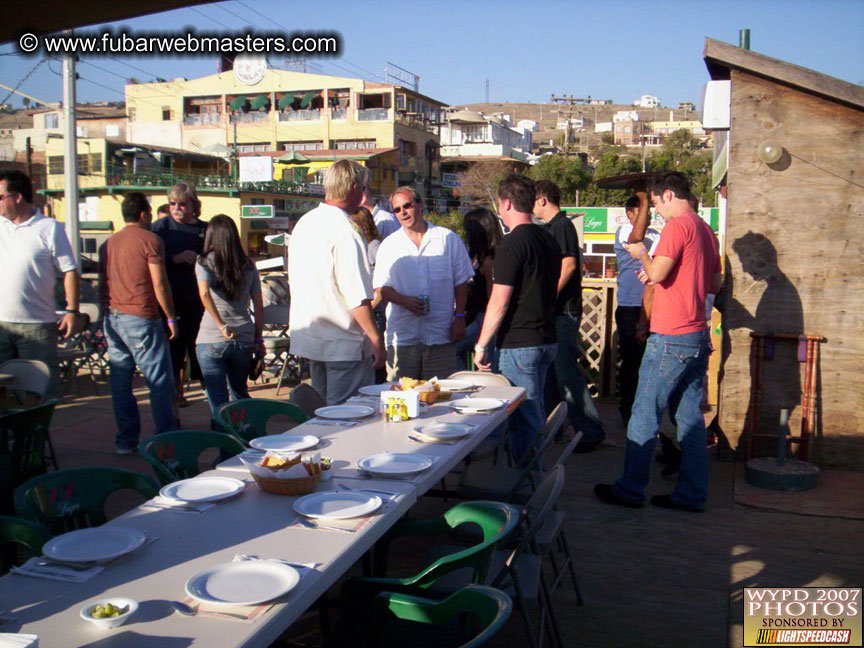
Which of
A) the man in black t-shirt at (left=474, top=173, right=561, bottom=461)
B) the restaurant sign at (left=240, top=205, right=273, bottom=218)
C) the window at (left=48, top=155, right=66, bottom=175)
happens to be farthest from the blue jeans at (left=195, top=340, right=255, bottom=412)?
the window at (left=48, top=155, right=66, bottom=175)

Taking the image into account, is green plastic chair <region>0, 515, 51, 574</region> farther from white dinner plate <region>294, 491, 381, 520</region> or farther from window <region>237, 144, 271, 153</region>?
window <region>237, 144, 271, 153</region>

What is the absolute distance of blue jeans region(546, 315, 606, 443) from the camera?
5781 mm

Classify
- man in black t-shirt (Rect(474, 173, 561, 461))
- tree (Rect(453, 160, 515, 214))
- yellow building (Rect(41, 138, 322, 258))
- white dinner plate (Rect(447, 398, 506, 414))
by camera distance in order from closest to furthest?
white dinner plate (Rect(447, 398, 506, 414)) < man in black t-shirt (Rect(474, 173, 561, 461)) < yellow building (Rect(41, 138, 322, 258)) < tree (Rect(453, 160, 515, 214))

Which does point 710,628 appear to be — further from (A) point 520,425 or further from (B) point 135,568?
(B) point 135,568

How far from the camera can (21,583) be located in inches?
72.4

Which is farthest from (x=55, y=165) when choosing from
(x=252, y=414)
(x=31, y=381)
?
(x=252, y=414)

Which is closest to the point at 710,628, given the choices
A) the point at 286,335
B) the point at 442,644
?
the point at 442,644

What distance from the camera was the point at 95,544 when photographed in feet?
6.61

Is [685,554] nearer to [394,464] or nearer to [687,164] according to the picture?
[394,464]

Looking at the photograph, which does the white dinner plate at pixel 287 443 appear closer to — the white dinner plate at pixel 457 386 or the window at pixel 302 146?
the white dinner plate at pixel 457 386

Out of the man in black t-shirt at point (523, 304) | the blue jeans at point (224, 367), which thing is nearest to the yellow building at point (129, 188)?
the blue jeans at point (224, 367)

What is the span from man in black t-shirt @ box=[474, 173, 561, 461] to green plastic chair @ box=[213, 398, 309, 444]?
1.18m

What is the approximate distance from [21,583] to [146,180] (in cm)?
4528

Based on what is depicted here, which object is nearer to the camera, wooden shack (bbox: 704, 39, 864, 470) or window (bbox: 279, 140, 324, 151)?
wooden shack (bbox: 704, 39, 864, 470)
